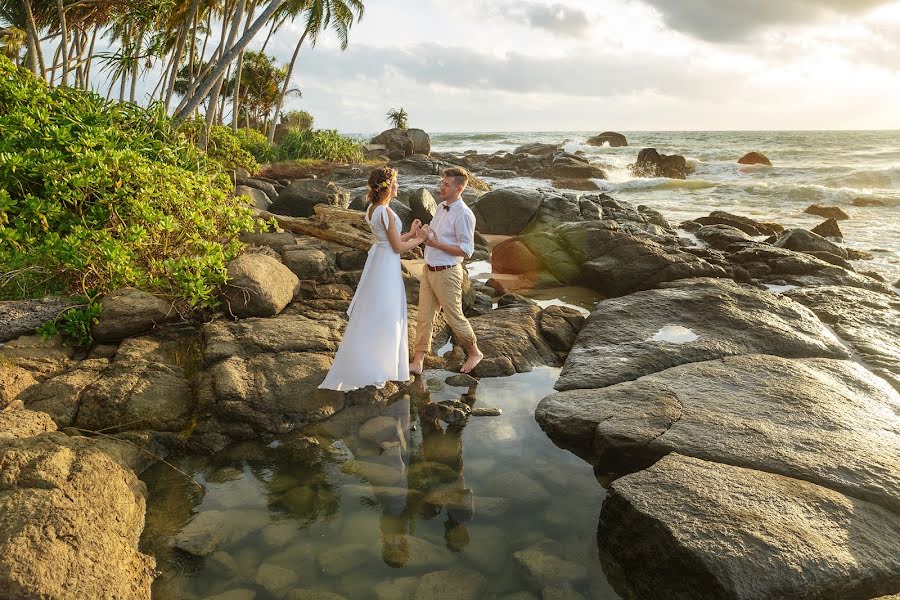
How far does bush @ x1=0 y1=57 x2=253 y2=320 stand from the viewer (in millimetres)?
6266

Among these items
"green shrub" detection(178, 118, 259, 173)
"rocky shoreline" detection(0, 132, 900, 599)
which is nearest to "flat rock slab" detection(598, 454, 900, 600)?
"rocky shoreline" detection(0, 132, 900, 599)

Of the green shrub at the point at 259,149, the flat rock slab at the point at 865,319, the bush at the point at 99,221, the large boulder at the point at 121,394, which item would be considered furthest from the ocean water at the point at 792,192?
the large boulder at the point at 121,394

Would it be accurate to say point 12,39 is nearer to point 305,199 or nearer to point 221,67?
point 221,67

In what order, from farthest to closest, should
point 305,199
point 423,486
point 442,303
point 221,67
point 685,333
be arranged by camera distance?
1. point 221,67
2. point 305,199
3. point 685,333
4. point 442,303
5. point 423,486

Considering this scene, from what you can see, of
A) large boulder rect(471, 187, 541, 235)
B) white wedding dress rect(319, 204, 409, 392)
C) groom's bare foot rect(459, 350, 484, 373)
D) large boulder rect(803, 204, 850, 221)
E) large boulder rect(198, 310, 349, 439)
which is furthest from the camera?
large boulder rect(803, 204, 850, 221)

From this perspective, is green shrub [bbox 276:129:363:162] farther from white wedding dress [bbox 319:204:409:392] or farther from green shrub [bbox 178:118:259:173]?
white wedding dress [bbox 319:204:409:392]

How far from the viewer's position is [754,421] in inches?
185

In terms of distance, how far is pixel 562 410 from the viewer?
17.5ft

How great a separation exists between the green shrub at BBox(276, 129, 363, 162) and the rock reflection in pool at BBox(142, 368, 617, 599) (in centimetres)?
2306

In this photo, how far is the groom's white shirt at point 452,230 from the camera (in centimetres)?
596

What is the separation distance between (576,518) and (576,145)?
56412 millimetres

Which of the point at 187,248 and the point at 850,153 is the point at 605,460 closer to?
the point at 187,248

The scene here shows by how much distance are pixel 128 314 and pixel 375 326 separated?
8.15ft

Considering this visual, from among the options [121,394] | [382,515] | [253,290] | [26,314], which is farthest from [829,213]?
[26,314]
